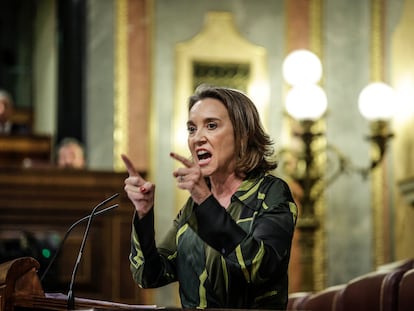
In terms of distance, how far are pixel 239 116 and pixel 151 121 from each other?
651cm

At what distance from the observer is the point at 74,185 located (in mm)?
7578

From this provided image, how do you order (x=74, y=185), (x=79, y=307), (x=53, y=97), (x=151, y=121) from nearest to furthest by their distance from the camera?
(x=79, y=307)
(x=74, y=185)
(x=151, y=121)
(x=53, y=97)

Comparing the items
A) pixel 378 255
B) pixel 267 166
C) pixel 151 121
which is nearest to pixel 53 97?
pixel 151 121

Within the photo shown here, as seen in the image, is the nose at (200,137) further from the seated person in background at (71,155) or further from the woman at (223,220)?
the seated person in background at (71,155)

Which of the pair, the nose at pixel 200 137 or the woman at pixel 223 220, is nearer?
the woman at pixel 223 220

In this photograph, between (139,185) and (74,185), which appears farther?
(74,185)

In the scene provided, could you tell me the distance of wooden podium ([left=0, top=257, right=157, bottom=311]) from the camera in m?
3.04

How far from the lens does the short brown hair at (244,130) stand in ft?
11.0

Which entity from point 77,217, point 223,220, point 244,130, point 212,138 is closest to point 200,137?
point 212,138

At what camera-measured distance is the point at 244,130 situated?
3.37 meters

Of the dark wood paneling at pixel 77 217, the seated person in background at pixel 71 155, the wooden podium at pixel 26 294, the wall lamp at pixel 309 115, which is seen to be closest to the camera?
the wooden podium at pixel 26 294

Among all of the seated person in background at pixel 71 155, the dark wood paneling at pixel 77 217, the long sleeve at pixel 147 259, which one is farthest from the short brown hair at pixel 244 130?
the seated person in background at pixel 71 155

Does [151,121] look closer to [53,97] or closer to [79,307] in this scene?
[53,97]

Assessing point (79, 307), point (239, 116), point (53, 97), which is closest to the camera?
point (79, 307)
